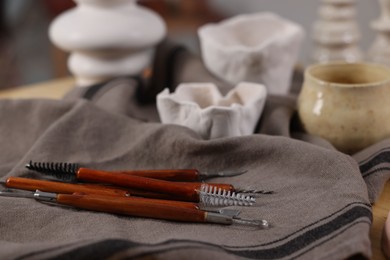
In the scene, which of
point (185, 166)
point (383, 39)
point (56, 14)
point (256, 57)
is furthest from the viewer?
point (56, 14)

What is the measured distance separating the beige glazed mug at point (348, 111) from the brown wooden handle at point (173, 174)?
0.38 ft

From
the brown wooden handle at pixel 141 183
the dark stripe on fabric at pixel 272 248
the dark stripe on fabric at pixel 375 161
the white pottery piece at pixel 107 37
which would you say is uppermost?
the dark stripe on fabric at pixel 272 248

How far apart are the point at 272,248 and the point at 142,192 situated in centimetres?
11

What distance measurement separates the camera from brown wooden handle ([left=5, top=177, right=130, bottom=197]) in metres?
0.41

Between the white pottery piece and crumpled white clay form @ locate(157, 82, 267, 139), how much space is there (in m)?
0.15

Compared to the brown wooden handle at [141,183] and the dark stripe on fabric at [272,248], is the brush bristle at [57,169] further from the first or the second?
the dark stripe on fabric at [272,248]

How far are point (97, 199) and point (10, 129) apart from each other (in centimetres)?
19

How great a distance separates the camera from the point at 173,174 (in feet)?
1.44

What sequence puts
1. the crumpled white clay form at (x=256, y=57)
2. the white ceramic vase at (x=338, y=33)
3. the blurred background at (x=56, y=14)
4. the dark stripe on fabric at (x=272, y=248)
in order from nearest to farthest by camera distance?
1. the dark stripe on fabric at (x=272, y=248)
2. the crumpled white clay form at (x=256, y=57)
3. the white ceramic vase at (x=338, y=33)
4. the blurred background at (x=56, y=14)

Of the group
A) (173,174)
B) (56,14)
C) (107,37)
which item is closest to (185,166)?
(173,174)

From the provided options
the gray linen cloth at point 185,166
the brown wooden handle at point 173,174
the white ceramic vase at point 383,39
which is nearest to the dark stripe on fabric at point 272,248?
the gray linen cloth at point 185,166

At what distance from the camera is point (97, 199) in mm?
388

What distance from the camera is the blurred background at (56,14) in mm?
1094

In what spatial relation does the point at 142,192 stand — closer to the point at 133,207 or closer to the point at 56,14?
the point at 133,207
